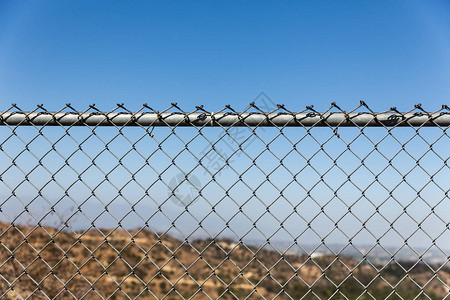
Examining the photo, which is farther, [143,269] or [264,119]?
[143,269]

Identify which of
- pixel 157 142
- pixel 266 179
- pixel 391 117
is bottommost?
pixel 157 142

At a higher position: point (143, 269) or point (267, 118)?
point (267, 118)

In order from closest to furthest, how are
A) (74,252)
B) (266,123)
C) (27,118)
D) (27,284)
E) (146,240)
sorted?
(266,123)
(27,118)
(27,284)
(74,252)
(146,240)

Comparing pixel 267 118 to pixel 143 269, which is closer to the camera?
pixel 267 118

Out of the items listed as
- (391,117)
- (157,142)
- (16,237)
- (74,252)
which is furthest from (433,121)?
(74,252)

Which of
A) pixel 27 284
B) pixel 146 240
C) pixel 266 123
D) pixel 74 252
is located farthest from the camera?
pixel 146 240

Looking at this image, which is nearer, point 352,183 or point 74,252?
point 352,183

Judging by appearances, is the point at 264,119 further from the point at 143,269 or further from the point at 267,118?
the point at 143,269

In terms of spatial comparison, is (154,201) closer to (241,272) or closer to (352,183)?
(241,272)

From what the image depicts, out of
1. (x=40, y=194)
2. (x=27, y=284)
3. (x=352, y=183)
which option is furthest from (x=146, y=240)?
(x=352, y=183)

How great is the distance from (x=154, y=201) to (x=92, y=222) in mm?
432

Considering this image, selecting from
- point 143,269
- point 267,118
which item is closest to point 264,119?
point 267,118

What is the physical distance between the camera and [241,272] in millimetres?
2488

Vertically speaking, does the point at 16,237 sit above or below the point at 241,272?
below
